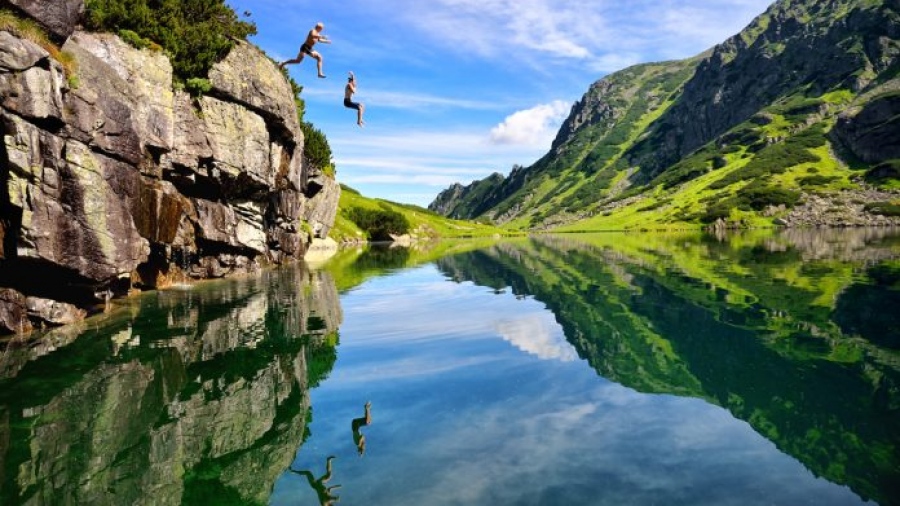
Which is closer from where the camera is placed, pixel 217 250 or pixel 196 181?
pixel 196 181

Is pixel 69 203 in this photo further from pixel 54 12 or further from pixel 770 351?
pixel 770 351

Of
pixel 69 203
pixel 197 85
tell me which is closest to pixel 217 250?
pixel 197 85

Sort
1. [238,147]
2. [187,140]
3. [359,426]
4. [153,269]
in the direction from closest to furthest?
[359,426] < [153,269] < [187,140] < [238,147]

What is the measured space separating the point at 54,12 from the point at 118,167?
8.61 meters

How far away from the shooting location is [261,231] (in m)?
64.3

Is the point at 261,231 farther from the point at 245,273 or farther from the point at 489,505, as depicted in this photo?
the point at 489,505

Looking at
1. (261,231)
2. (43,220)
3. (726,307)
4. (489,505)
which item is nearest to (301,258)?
(261,231)

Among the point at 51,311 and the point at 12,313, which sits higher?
the point at 12,313

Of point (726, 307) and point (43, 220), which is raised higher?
point (43, 220)

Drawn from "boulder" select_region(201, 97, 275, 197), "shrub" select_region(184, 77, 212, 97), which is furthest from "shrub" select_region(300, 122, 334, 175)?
"shrub" select_region(184, 77, 212, 97)

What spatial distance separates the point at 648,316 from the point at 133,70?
1560 inches

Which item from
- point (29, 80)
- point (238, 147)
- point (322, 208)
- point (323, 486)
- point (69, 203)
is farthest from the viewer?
point (322, 208)

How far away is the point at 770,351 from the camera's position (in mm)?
22984

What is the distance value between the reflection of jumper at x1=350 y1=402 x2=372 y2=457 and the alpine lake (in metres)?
0.08
